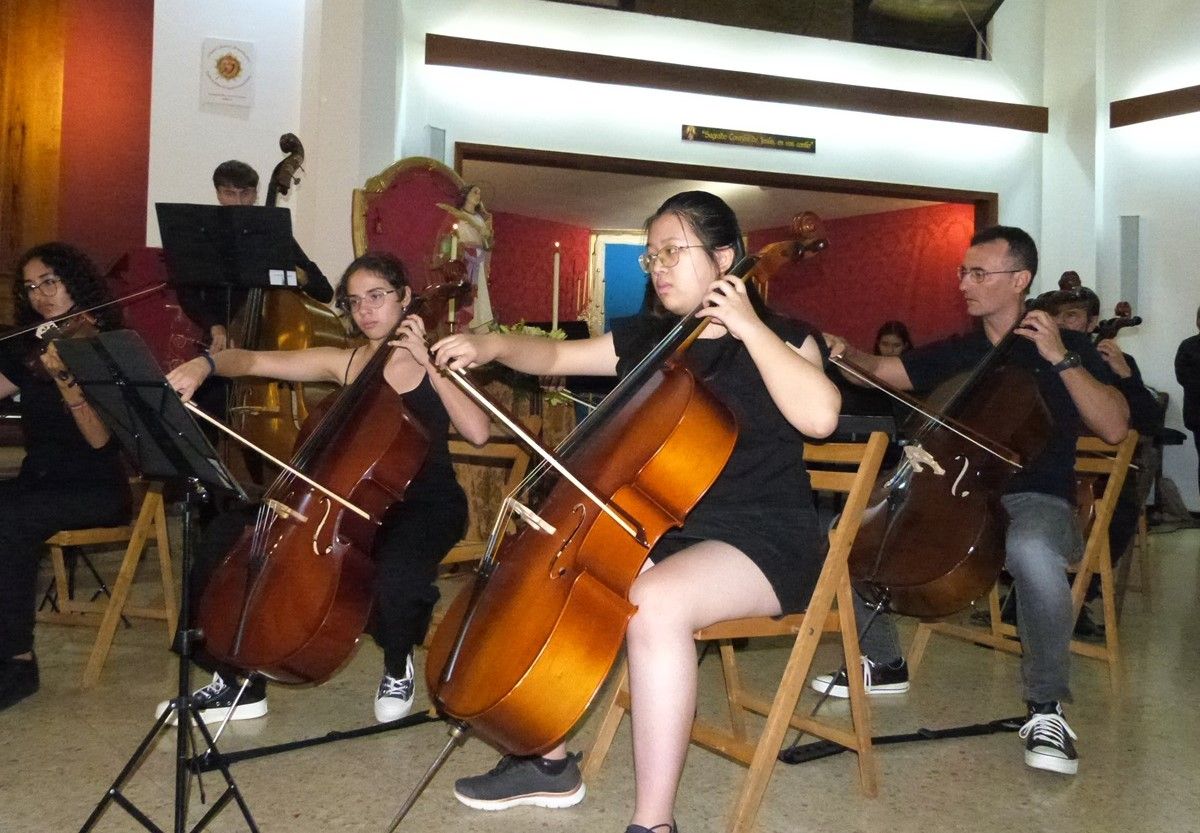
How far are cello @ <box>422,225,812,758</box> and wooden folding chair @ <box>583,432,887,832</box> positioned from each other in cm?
23

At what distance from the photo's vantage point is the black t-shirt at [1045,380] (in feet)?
7.98

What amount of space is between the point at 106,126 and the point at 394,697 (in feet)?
12.2

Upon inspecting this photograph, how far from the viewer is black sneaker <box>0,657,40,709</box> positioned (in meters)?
2.38

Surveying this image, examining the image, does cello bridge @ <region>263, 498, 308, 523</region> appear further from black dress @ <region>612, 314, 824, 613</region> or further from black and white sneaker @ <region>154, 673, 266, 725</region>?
black dress @ <region>612, 314, 824, 613</region>

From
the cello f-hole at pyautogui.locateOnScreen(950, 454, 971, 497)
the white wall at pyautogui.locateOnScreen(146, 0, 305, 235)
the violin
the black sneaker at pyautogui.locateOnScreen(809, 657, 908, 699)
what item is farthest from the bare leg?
the white wall at pyautogui.locateOnScreen(146, 0, 305, 235)

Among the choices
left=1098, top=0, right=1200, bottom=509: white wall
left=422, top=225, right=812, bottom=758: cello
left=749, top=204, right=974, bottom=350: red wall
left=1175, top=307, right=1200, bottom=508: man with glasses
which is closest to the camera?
left=422, top=225, right=812, bottom=758: cello

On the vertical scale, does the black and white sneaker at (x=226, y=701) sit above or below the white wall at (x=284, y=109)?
below

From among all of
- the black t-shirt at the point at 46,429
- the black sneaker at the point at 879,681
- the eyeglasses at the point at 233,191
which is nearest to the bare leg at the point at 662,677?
the black sneaker at the point at 879,681

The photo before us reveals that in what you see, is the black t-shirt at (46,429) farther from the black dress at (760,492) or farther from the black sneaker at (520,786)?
the black dress at (760,492)

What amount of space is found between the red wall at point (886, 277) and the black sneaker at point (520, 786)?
6240 millimetres

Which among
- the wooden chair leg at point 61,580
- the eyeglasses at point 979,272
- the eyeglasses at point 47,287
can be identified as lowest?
the wooden chair leg at point 61,580

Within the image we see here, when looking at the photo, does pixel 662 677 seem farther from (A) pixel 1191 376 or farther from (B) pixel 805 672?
(A) pixel 1191 376

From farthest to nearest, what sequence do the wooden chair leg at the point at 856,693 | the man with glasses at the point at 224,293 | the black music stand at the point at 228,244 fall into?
1. the man with glasses at the point at 224,293
2. the black music stand at the point at 228,244
3. the wooden chair leg at the point at 856,693

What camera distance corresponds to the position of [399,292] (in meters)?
2.41
